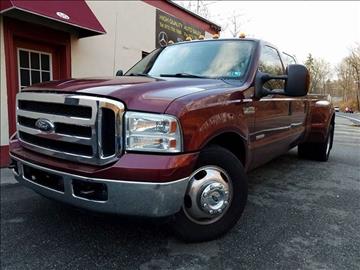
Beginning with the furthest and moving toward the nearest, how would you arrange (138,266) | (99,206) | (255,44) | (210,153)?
(255,44)
(210,153)
(138,266)
(99,206)

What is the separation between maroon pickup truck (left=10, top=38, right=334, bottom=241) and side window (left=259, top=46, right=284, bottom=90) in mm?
142

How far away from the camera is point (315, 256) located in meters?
2.77

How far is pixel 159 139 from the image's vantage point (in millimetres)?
2385

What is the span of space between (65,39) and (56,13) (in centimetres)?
103

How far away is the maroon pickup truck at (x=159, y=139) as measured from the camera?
2365 millimetres

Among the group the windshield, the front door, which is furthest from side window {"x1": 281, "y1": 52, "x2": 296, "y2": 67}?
the windshield

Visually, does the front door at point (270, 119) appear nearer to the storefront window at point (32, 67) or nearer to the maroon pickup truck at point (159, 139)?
the maroon pickup truck at point (159, 139)

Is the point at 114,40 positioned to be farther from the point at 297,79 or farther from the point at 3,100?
the point at 297,79

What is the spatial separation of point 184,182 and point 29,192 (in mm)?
2788

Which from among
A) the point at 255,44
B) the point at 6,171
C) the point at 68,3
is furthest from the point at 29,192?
the point at 68,3

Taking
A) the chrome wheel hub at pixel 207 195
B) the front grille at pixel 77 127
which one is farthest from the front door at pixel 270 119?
the front grille at pixel 77 127

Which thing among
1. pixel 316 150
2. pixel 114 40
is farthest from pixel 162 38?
pixel 316 150

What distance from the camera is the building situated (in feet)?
19.7

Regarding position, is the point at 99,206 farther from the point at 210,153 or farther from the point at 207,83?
the point at 207,83
